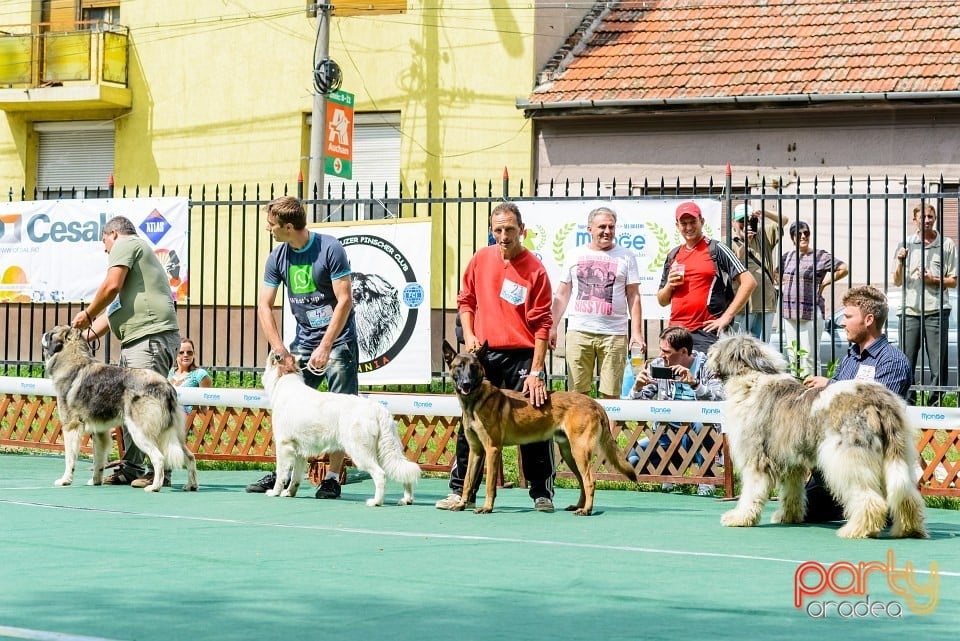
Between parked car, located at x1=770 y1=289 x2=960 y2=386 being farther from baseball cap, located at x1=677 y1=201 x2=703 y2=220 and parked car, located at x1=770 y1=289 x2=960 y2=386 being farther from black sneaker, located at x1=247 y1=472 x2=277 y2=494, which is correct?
black sneaker, located at x1=247 y1=472 x2=277 y2=494

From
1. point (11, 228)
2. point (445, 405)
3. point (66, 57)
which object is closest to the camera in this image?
point (445, 405)

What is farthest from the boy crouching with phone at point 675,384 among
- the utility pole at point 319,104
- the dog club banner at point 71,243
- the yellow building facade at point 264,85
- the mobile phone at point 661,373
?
the yellow building facade at point 264,85

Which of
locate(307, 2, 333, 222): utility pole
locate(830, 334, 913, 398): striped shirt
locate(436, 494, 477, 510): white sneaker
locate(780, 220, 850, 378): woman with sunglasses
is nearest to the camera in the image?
locate(830, 334, 913, 398): striped shirt

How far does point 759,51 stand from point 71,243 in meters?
10.2

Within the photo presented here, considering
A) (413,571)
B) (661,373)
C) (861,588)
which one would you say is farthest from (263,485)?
(861,588)

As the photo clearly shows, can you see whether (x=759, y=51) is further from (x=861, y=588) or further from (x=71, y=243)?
(x=861, y=588)

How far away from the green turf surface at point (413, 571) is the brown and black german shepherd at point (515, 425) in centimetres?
27

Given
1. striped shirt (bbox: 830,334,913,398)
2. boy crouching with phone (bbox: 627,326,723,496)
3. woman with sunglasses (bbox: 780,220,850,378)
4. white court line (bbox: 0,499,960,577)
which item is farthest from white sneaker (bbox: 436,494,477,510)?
woman with sunglasses (bbox: 780,220,850,378)

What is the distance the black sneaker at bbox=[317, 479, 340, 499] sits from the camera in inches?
391

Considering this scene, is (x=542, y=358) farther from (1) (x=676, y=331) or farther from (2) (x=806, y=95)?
(2) (x=806, y=95)

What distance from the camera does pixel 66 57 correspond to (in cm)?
2320

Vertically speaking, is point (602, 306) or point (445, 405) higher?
point (602, 306)

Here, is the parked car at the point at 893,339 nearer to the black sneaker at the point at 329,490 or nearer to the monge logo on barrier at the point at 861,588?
the black sneaker at the point at 329,490

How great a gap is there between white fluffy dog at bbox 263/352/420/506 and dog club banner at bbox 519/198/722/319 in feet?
11.8
